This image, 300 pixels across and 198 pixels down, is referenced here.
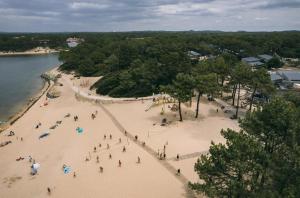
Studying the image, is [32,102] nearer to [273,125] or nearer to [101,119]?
[101,119]

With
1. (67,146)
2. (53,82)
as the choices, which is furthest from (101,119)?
(53,82)

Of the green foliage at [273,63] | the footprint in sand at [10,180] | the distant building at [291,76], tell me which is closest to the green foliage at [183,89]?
the footprint in sand at [10,180]

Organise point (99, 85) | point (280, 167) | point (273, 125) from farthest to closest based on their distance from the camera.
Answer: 1. point (99, 85)
2. point (273, 125)
3. point (280, 167)

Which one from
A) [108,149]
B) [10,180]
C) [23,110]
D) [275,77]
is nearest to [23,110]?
[23,110]

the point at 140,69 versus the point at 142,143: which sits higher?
the point at 140,69

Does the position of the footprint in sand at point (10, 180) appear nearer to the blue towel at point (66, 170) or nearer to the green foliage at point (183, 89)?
the blue towel at point (66, 170)

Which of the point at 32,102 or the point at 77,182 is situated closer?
the point at 77,182
